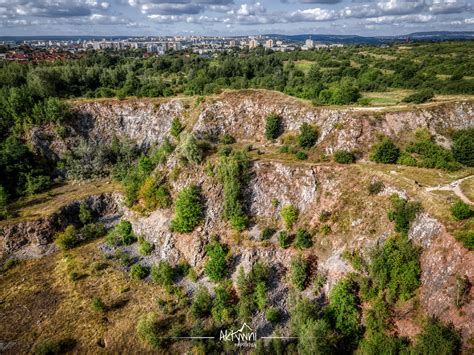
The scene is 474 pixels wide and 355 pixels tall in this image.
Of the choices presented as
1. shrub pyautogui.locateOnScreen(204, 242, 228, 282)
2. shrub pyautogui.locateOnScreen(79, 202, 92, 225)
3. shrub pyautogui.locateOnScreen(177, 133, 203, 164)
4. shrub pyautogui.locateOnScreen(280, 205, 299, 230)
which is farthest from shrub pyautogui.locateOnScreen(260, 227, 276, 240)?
shrub pyautogui.locateOnScreen(79, 202, 92, 225)

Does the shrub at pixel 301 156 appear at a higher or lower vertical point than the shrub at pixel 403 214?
higher

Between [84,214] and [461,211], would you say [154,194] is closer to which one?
[84,214]

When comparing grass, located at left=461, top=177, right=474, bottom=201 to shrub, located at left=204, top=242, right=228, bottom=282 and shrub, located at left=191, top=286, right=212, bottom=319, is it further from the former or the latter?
shrub, located at left=191, top=286, right=212, bottom=319

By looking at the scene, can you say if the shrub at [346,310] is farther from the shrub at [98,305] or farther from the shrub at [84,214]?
the shrub at [84,214]

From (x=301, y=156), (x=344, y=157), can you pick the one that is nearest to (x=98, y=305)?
(x=301, y=156)

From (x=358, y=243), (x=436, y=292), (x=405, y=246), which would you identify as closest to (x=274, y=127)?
(x=358, y=243)

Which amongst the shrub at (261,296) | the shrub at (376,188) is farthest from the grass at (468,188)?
the shrub at (261,296)
